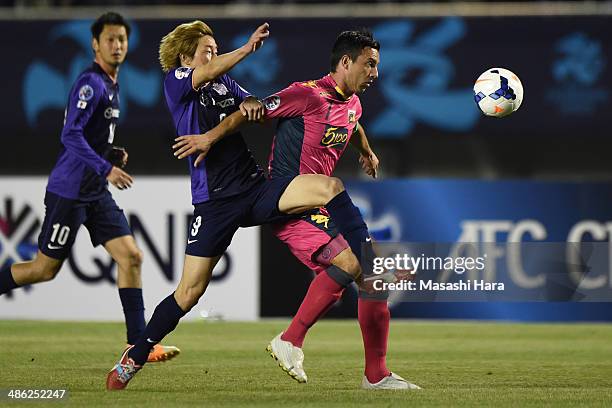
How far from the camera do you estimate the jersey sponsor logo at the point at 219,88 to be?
23.4ft

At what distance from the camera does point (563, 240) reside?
12742 millimetres

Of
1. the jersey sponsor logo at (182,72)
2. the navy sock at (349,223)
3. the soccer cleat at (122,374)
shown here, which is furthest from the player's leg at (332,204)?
the soccer cleat at (122,374)

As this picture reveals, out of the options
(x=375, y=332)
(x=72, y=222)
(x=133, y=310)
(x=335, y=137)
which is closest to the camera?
(x=375, y=332)

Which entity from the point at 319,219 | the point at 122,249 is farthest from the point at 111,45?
the point at 319,219

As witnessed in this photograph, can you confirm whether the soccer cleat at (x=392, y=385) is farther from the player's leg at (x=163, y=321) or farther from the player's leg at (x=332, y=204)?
the player's leg at (x=163, y=321)

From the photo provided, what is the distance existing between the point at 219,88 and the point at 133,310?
1925 mm

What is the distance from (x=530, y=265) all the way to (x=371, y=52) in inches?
214

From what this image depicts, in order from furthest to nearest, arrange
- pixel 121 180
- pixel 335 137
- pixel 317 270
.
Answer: pixel 121 180 < pixel 335 137 < pixel 317 270

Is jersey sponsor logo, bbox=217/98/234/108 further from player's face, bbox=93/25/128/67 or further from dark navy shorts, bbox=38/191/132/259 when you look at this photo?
dark navy shorts, bbox=38/191/132/259

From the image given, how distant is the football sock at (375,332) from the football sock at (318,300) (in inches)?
6.2

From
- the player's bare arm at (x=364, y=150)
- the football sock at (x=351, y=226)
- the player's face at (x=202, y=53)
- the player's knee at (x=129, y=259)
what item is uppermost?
the player's face at (x=202, y=53)

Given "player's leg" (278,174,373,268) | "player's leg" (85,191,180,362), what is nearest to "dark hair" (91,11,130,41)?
"player's leg" (85,191,180,362)

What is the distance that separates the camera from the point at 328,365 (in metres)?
8.50

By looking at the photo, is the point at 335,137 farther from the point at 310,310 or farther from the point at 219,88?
the point at 310,310
